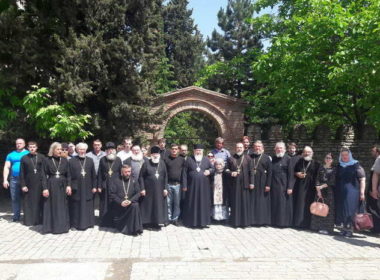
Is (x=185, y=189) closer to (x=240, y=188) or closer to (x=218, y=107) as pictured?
(x=240, y=188)

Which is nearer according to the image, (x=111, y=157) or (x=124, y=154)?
(x=111, y=157)

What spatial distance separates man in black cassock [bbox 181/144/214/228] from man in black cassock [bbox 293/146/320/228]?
6.26ft

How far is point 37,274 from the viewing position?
5004 millimetres

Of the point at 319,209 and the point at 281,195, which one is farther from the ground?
the point at 281,195

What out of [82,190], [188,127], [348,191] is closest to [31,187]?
[82,190]

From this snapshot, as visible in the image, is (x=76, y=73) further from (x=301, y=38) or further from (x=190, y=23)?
(x=190, y=23)

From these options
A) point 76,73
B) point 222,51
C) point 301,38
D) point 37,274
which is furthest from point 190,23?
point 37,274

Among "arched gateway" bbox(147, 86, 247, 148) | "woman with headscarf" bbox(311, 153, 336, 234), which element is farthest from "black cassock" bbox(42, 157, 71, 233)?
"arched gateway" bbox(147, 86, 247, 148)

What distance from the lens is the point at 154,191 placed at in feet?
26.1

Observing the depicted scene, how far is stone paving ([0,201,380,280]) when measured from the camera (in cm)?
511

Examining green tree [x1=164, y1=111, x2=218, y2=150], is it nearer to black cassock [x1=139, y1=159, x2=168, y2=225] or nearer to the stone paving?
black cassock [x1=139, y1=159, x2=168, y2=225]

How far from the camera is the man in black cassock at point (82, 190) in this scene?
7.75m

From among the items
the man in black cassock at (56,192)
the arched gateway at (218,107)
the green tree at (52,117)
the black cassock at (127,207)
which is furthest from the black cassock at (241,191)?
the arched gateway at (218,107)

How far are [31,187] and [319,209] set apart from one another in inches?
243
